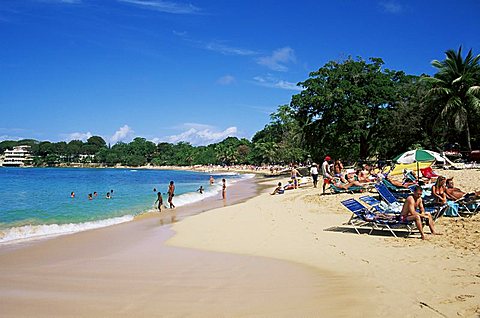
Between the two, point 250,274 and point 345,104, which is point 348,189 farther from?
point 345,104

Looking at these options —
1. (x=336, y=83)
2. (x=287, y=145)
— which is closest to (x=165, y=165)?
(x=287, y=145)

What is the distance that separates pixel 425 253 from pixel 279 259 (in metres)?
2.57

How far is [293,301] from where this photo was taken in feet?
15.7

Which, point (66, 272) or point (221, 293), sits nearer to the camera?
point (221, 293)

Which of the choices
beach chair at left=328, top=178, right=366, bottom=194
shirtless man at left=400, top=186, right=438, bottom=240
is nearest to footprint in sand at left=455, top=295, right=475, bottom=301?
shirtless man at left=400, top=186, right=438, bottom=240

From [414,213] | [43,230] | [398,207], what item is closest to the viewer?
[414,213]

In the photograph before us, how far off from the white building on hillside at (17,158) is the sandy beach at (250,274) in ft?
510

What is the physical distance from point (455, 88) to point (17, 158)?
156 meters

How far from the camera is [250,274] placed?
6066mm

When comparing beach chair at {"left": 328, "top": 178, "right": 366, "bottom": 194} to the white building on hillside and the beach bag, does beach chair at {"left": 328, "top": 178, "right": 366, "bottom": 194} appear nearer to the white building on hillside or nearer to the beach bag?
the beach bag

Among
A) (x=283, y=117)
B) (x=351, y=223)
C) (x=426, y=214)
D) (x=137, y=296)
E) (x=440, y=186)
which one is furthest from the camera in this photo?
(x=283, y=117)

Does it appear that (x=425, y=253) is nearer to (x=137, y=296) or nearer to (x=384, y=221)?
(x=384, y=221)

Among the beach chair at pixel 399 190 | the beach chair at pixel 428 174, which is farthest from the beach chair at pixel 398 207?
the beach chair at pixel 428 174

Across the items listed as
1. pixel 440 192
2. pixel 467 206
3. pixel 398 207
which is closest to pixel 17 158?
pixel 398 207
